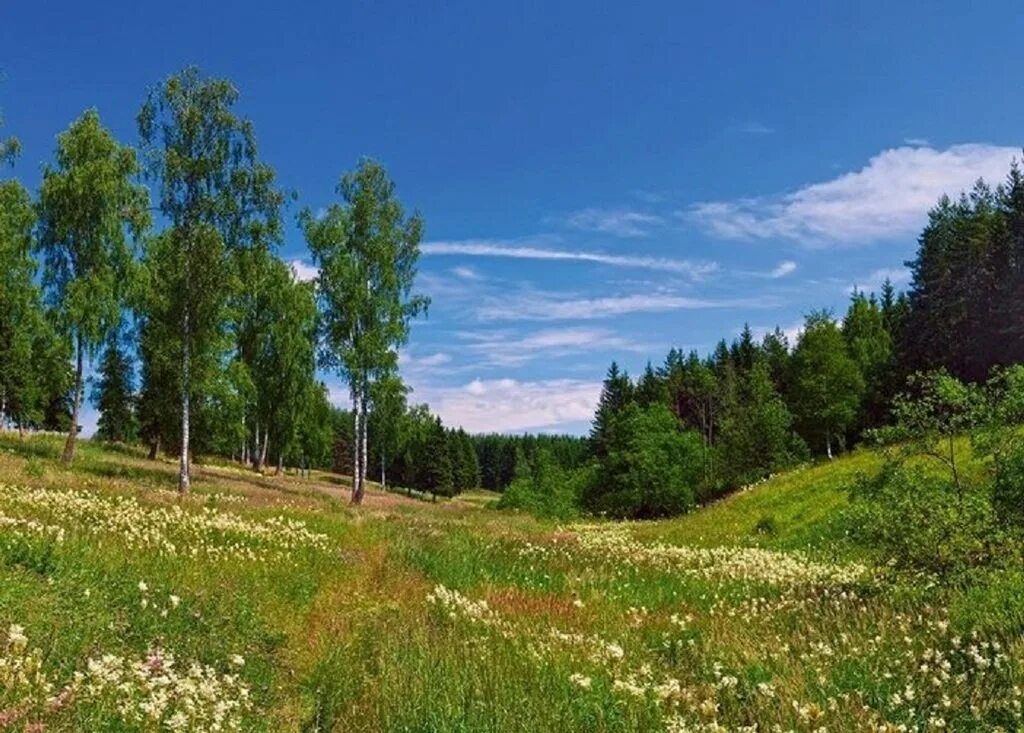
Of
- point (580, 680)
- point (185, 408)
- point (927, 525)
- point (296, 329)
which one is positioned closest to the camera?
point (580, 680)

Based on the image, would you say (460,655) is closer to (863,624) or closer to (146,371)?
(863,624)

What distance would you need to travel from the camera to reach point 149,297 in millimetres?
37094

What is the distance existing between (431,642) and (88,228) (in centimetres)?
3272

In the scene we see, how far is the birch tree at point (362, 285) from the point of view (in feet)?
139

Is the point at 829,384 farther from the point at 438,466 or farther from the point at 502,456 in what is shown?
the point at 502,456

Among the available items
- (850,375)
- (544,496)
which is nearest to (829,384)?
(850,375)

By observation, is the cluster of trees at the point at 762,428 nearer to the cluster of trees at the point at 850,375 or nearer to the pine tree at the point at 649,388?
the cluster of trees at the point at 850,375

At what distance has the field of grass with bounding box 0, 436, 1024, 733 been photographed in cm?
600

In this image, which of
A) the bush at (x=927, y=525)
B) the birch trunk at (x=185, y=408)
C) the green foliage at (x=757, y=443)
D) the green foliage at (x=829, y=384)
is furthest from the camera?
the green foliage at (x=829, y=384)

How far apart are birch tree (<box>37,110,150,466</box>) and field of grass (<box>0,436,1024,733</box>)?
2072 cm

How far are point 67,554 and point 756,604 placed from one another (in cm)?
1000

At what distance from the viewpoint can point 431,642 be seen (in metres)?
9.12

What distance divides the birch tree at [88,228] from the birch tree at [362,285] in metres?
10.00

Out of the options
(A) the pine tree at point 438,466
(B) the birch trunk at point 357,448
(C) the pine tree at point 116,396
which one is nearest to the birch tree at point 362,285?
(B) the birch trunk at point 357,448
